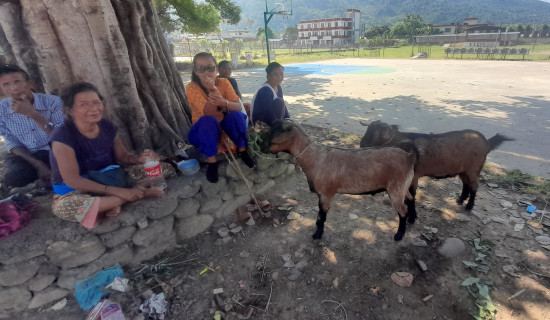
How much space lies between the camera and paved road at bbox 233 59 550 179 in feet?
19.7

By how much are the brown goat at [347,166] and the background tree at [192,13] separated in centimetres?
1876

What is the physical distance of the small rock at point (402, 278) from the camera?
2.76 meters

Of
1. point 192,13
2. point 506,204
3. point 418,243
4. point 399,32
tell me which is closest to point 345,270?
point 418,243

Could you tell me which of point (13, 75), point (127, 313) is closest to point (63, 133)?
point (13, 75)

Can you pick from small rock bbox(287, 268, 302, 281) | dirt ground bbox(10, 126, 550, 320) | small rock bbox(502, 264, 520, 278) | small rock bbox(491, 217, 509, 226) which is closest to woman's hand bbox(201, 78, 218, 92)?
dirt ground bbox(10, 126, 550, 320)

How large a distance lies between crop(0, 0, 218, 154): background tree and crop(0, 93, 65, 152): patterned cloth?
1.12 feet

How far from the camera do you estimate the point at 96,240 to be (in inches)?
113

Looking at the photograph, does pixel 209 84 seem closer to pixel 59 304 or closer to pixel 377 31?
pixel 59 304

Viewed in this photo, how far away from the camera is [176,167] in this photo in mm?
3793

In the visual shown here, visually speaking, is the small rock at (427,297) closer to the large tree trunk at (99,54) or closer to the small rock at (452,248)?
the small rock at (452,248)

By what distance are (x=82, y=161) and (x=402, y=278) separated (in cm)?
383

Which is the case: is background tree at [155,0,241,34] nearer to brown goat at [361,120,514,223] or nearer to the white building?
brown goat at [361,120,514,223]

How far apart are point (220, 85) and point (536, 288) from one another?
4.42m

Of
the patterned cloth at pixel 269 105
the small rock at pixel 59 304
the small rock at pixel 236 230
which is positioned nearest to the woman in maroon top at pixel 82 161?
the small rock at pixel 59 304
